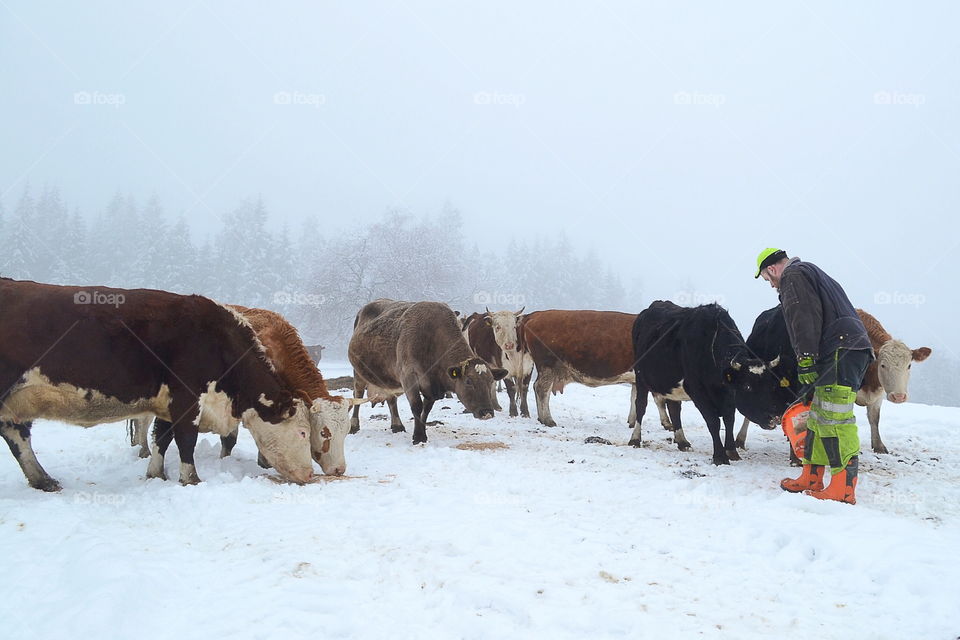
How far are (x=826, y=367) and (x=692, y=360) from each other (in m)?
2.74

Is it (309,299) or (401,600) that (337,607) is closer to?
(401,600)

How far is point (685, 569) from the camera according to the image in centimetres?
390

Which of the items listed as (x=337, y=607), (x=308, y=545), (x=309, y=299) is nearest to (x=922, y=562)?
(x=337, y=607)

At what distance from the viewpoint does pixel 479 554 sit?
4020 millimetres

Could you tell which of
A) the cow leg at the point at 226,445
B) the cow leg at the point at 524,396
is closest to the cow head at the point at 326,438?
the cow leg at the point at 226,445

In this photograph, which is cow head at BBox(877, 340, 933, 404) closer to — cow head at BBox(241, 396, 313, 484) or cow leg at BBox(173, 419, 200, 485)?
cow head at BBox(241, 396, 313, 484)

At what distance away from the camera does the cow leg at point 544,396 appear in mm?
12195

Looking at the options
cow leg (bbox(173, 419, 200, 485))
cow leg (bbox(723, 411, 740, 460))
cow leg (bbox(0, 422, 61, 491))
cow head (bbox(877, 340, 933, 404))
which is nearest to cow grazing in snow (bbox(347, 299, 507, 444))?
cow leg (bbox(723, 411, 740, 460))

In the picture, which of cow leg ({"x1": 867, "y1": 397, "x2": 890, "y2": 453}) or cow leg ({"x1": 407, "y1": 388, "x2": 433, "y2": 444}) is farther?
cow leg ({"x1": 407, "y1": 388, "x2": 433, "y2": 444})

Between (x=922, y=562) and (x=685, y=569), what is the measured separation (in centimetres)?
161

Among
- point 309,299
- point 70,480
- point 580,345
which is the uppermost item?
point 309,299

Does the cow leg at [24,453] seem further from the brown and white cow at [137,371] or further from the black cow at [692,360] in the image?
the black cow at [692,360]

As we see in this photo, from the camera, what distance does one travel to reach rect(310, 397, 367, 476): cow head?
6.94 metres

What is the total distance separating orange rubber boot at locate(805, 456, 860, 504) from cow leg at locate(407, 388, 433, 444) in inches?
227
